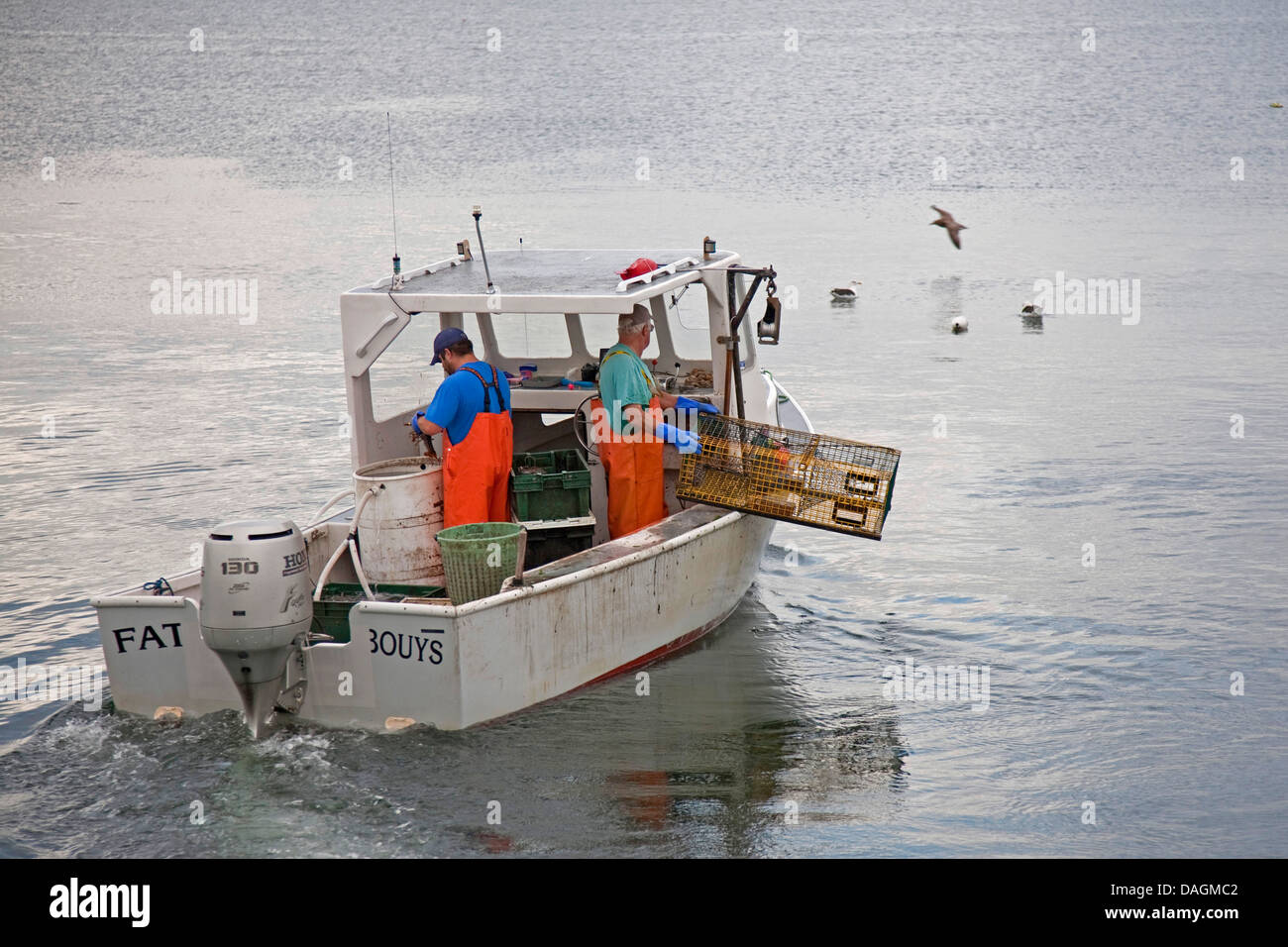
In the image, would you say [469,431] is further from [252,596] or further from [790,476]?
[790,476]

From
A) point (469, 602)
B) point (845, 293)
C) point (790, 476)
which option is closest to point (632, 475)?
point (790, 476)

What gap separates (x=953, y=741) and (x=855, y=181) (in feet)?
89.3

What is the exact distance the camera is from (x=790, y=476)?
7.88 m

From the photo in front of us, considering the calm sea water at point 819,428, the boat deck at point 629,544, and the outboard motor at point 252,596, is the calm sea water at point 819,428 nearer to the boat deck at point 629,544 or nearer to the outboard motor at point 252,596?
the outboard motor at point 252,596

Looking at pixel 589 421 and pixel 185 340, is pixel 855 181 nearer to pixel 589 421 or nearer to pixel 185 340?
pixel 185 340

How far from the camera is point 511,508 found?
7883 millimetres

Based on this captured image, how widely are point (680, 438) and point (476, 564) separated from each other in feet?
4.83

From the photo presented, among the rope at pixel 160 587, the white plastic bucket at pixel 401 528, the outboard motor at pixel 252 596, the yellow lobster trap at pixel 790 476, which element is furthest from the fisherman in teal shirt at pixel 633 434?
the rope at pixel 160 587

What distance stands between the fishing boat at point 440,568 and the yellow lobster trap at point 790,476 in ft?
0.62

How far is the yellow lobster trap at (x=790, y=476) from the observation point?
25.4ft

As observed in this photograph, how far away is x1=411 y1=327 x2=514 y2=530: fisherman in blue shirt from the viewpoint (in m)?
7.36

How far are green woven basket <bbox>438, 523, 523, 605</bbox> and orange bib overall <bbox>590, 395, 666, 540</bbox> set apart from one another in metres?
1.17

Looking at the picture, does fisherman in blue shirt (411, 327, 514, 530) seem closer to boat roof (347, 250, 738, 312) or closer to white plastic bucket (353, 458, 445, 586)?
white plastic bucket (353, 458, 445, 586)

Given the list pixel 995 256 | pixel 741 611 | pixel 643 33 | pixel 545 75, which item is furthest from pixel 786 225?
pixel 643 33
